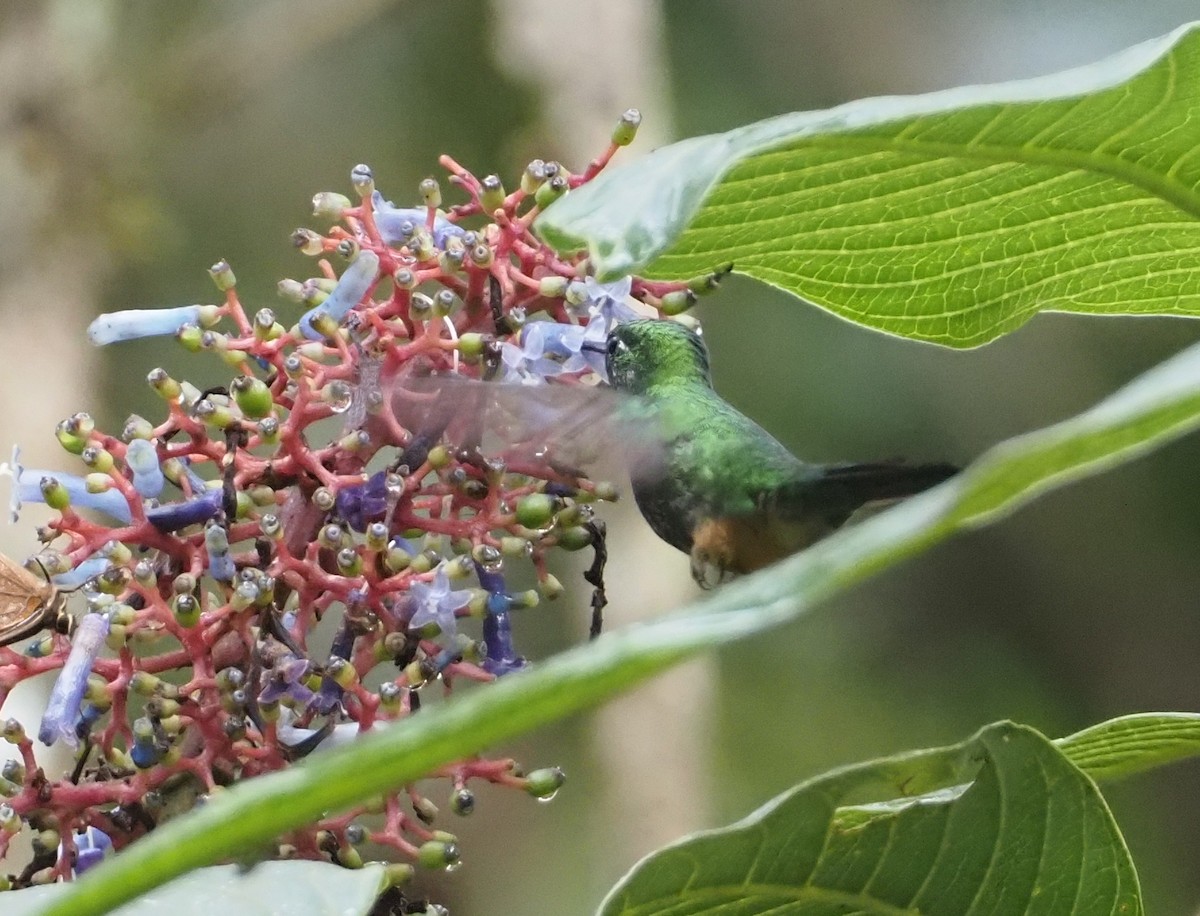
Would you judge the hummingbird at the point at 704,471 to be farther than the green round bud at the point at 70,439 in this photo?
Yes

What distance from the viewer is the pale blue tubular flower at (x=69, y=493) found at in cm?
88

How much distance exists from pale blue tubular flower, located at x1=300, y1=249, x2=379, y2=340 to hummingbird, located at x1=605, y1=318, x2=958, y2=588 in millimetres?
204

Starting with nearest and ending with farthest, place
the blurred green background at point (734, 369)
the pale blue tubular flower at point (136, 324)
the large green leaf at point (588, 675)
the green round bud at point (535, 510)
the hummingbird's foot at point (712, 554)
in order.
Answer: the large green leaf at point (588, 675) → the green round bud at point (535, 510) → the pale blue tubular flower at point (136, 324) → the hummingbird's foot at point (712, 554) → the blurred green background at point (734, 369)

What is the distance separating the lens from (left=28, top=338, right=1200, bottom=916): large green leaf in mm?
402

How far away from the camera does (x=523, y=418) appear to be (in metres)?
0.86

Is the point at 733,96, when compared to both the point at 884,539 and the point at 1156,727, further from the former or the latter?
the point at 884,539

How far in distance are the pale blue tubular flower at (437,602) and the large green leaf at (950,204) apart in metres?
0.24

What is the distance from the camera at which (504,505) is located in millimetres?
855

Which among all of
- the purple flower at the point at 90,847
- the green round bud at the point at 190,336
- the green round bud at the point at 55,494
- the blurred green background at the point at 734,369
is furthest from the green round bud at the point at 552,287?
the blurred green background at the point at 734,369

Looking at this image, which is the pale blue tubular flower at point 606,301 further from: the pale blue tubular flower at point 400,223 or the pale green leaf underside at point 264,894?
the pale green leaf underside at point 264,894

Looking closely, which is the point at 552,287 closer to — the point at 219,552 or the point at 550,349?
the point at 550,349

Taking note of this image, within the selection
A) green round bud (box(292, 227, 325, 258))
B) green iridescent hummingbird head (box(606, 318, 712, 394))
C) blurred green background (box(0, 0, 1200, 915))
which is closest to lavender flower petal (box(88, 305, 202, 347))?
green round bud (box(292, 227, 325, 258))

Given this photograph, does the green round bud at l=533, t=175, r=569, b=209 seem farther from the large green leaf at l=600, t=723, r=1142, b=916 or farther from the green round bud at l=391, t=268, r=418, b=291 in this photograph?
the large green leaf at l=600, t=723, r=1142, b=916

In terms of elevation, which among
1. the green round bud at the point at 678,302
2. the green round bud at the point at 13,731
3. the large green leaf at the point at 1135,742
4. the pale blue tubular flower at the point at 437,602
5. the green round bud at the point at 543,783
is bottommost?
the large green leaf at the point at 1135,742
